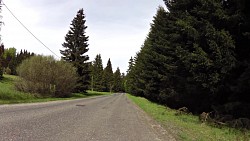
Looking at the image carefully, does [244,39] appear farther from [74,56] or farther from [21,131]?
[74,56]

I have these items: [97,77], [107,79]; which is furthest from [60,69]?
[107,79]

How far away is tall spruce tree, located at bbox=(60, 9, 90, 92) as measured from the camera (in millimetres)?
58781

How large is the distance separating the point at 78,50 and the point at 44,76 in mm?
19485

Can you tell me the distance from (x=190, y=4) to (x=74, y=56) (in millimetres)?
41194

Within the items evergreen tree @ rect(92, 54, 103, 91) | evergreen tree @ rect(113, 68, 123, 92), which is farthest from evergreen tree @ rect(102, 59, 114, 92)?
evergreen tree @ rect(113, 68, 123, 92)

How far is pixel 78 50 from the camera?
5922 centimetres

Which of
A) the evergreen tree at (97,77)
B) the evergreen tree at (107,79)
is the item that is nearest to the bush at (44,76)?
the evergreen tree at (97,77)

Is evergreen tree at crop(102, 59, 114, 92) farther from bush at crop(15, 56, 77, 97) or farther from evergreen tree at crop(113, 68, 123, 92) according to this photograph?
bush at crop(15, 56, 77, 97)

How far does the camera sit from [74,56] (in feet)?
194

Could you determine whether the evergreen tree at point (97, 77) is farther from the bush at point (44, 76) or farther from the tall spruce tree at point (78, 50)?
the bush at point (44, 76)

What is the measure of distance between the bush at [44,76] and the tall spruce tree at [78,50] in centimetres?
1285

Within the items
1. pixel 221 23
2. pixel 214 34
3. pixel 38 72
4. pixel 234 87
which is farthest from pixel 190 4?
pixel 38 72

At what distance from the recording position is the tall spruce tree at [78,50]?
5878cm

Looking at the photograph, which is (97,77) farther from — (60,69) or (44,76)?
(44,76)
